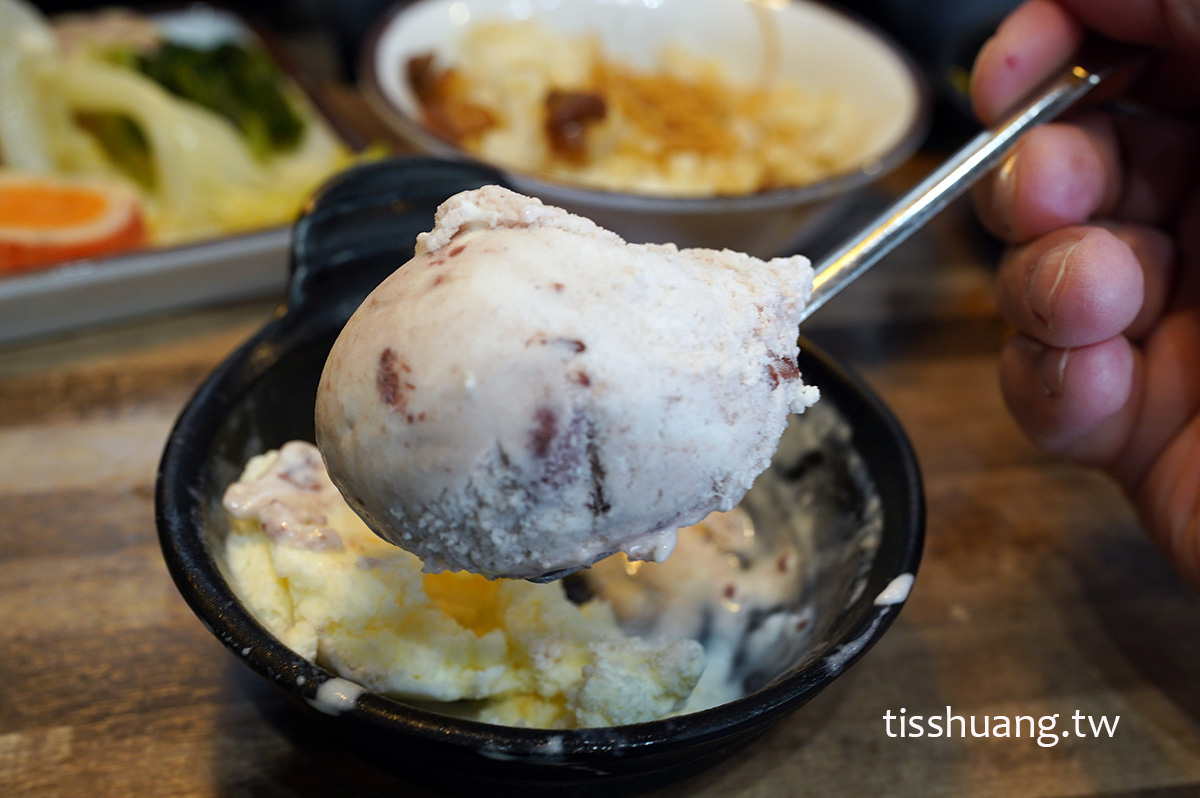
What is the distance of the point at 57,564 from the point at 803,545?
719 mm

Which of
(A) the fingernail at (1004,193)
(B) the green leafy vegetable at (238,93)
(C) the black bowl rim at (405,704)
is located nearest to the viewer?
(C) the black bowl rim at (405,704)

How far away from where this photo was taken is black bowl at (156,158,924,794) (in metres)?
0.52

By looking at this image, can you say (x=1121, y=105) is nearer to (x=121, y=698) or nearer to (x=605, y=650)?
(x=605, y=650)

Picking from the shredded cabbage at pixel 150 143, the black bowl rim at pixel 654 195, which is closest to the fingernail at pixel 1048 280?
the black bowl rim at pixel 654 195

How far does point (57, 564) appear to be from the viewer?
86cm

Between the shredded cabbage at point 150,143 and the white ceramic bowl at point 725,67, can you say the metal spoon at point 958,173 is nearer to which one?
the white ceramic bowl at point 725,67

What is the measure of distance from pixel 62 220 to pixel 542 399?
3.51ft

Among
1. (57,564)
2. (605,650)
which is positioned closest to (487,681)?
(605,650)

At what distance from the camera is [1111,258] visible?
2.31 ft

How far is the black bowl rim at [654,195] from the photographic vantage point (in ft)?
3.67

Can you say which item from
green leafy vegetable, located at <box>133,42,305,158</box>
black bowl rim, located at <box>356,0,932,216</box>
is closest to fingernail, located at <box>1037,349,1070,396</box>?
black bowl rim, located at <box>356,0,932,216</box>

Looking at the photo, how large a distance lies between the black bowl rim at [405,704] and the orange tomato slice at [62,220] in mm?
666

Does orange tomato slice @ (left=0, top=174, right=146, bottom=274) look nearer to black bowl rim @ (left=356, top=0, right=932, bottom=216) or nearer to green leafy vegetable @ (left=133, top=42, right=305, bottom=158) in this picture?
green leafy vegetable @ (left=133, top=42, right=305, bottom=158)

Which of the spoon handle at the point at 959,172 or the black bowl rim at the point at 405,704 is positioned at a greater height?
the spoon handle at the point at 959,172
